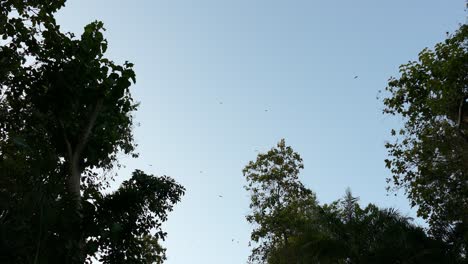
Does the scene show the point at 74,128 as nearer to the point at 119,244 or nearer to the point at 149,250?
the point at 119,244

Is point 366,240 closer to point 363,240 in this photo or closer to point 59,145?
point 363,240

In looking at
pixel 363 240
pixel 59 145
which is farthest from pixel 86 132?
pixel 363 240

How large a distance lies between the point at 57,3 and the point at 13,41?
1.08 m

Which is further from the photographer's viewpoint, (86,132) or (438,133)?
(438,133)

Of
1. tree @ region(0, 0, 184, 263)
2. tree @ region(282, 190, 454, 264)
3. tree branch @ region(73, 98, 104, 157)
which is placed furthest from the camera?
tree @ region(282, 190, 454, 264)

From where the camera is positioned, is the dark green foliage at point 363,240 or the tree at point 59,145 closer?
the tree at point 59,145

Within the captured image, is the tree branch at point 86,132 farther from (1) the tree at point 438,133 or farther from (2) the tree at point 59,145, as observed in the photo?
(1) the tree at point 438,133

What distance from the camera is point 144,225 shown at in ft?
36.0

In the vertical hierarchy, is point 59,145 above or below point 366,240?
above

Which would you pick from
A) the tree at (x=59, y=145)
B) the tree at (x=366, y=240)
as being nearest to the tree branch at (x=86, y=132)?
the tree at (x=59, y=145)

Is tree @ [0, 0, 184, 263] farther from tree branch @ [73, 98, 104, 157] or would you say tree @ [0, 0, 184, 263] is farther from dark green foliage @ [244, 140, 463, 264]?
dark green foliage @ [244, 140, 463, 264]

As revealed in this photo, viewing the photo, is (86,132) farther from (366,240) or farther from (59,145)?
(366,240)

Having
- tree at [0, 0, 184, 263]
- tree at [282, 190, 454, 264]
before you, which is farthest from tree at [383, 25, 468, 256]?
tree at [0, 0, 184, 263]

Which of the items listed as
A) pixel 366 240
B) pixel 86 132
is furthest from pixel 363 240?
pixel 86 132
